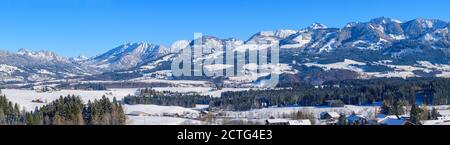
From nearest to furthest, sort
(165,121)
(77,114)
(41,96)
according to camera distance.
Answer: (77,114), (165,121), (41,96)

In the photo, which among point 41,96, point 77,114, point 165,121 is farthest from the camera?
point 41,96

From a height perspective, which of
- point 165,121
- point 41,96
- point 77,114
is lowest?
point 41,96

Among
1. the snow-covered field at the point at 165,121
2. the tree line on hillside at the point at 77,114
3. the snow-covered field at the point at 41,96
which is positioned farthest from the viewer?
the snow-covered field at the point at 41,96

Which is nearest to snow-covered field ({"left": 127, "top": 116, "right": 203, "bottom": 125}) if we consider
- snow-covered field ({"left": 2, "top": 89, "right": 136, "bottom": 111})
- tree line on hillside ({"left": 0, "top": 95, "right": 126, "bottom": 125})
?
tree line on hillside ({"left": 0, "top": 95, "right": 126, "bottom": 125})

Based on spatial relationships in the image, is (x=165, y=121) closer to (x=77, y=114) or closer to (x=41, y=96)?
(x=77, y=114)

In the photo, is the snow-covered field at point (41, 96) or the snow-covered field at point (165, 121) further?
the snow-covered field at point (41, 96)

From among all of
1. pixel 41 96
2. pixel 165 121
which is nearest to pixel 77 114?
pixel 165 121

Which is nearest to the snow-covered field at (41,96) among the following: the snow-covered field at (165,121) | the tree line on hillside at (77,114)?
the snow-covered field at (165,121)

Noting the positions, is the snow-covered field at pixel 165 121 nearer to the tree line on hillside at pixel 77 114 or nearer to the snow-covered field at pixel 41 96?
→ the tree line on hillside at pixel 77 114

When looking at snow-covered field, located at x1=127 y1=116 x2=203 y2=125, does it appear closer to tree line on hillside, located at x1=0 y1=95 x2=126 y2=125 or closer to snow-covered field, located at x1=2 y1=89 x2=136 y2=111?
tree line on hillside, located at x1=0 y1=95 x2=126 y2=125

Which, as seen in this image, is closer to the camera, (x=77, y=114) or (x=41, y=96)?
(x=77, y=114)

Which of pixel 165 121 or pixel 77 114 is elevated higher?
pixel 77 114
